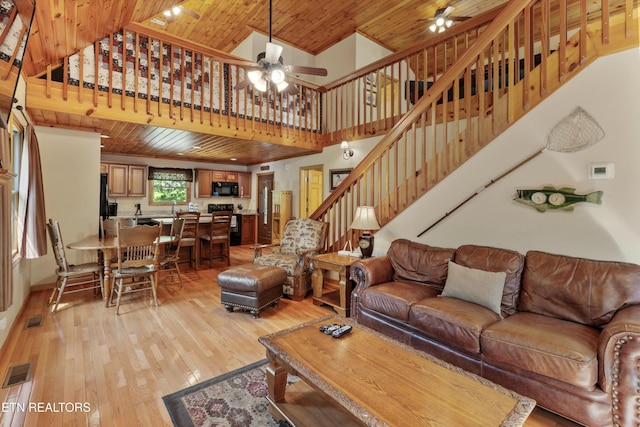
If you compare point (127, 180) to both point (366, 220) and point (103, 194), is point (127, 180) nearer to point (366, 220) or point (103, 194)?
point (103, 194)

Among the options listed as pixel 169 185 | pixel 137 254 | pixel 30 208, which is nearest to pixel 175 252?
pixel 137 254

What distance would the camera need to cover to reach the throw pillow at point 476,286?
2326 millimetres

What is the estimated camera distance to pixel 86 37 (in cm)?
317

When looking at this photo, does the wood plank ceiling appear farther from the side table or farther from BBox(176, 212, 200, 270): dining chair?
the side table

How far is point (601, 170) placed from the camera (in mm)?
2285

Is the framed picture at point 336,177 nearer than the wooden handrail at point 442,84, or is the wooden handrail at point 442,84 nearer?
the wooden handrail at point 442,84

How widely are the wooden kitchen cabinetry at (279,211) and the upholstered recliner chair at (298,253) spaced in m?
2.60

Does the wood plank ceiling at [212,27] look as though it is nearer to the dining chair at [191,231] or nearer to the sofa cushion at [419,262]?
the dining chair at [191,231]

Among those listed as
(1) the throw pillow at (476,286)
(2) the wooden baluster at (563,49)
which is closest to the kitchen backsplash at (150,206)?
(1) the throw pillow at (476,286)

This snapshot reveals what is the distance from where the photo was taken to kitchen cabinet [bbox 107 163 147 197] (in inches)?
261

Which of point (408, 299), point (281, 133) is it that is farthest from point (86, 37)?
point (408, 299)

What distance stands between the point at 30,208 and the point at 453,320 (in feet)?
14.4

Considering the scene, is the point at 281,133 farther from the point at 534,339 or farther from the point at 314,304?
the point at 534,339


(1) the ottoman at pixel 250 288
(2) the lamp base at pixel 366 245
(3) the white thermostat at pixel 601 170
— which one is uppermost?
(3) the white thermostat at pixel 601 170
